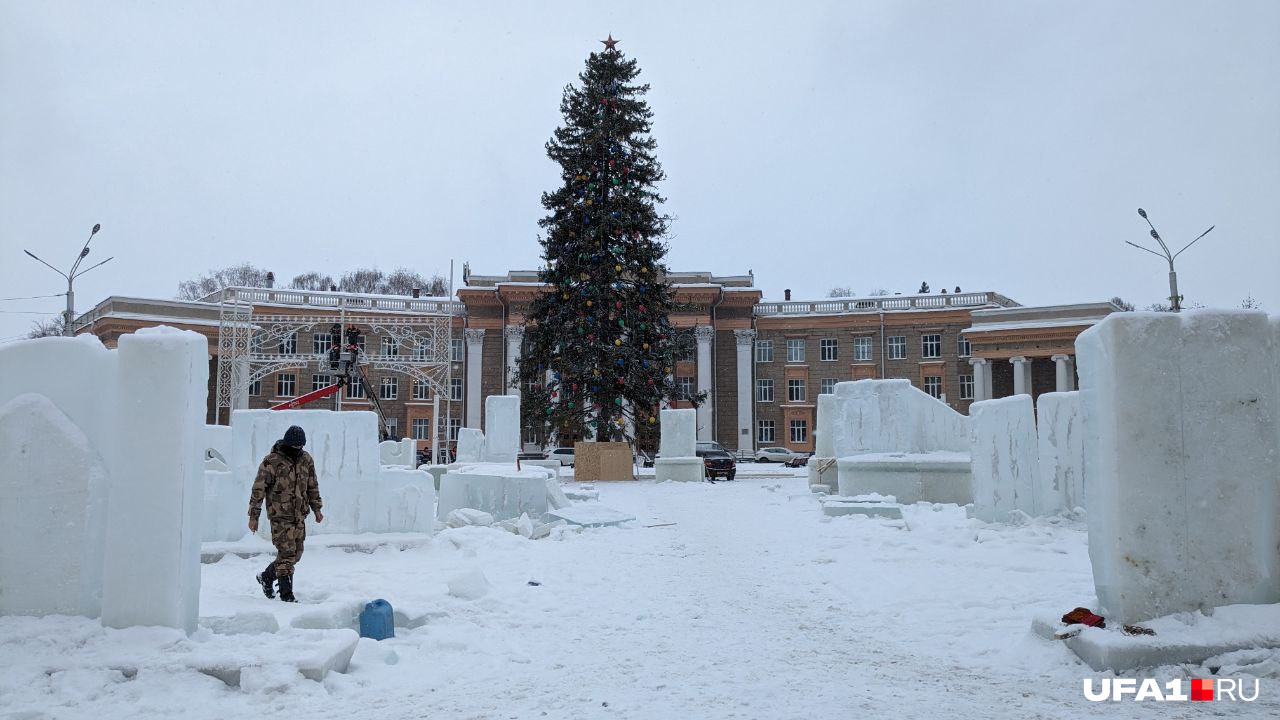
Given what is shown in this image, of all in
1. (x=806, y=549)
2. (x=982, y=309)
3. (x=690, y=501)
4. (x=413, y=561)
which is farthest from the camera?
(x=982, y=309)

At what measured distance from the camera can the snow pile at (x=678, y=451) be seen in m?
26.1

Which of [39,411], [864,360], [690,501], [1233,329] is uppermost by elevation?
[864,360]

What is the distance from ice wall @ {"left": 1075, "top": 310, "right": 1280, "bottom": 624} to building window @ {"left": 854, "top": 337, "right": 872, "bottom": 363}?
168ft

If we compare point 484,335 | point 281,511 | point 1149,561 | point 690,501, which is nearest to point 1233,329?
point 1149,561

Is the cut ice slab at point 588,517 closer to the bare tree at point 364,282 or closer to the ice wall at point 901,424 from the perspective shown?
the ice wall at point 901,424

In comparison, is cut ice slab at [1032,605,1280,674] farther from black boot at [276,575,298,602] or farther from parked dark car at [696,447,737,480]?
parked dark car at [696,447,737,480]

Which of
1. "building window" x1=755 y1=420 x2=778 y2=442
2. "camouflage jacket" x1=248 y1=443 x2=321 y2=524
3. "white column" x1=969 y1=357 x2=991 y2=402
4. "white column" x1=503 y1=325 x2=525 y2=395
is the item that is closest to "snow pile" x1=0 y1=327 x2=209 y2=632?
"camouflage jacket" x1=248 y1=443 x2=321 y2=524

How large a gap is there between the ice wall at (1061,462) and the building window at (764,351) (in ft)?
150

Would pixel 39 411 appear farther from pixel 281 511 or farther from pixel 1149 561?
pixel 1149 561

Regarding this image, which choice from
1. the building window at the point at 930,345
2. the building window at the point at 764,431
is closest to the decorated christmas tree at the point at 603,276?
the building window at the point at 764,431

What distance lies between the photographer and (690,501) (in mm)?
18500

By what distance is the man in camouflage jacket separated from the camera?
701cm

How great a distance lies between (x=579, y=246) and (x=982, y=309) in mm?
32252

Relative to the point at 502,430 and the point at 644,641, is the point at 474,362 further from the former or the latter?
the point at 644,641
